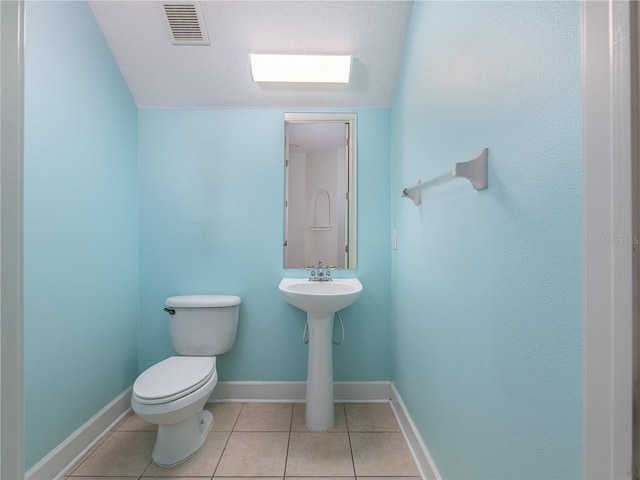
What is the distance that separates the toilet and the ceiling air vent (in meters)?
1.46

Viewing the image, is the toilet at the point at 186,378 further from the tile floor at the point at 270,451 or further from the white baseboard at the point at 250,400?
the white baseboard at the point at 250,400

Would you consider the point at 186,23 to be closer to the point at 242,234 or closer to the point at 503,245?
the point at 242,234

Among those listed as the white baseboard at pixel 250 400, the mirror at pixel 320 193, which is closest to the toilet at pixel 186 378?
the white baseboard at pixel 250 400

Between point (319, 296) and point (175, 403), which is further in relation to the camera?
point (319, 296)

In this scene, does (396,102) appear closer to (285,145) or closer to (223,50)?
(285,145)

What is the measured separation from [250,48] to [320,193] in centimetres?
91

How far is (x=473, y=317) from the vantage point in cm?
77

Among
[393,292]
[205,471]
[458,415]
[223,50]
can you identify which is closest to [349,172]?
[393,292]

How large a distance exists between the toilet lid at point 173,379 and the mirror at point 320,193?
0.76 meters

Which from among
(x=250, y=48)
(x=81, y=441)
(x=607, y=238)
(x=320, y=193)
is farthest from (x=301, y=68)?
(x=81, y=441)

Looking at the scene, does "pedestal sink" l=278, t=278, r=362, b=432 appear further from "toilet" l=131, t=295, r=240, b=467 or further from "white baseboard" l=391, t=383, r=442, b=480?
"toilet" l=131, t=295, r=240, b=467

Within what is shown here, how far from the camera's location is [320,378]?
4.83 feet

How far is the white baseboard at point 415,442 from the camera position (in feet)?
3.48

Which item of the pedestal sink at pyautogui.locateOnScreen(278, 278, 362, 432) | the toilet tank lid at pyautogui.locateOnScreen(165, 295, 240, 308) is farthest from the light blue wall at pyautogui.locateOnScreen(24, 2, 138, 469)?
the pedestal sink at pyautogui.locateOnScreen(278, 278, 362, 432)
